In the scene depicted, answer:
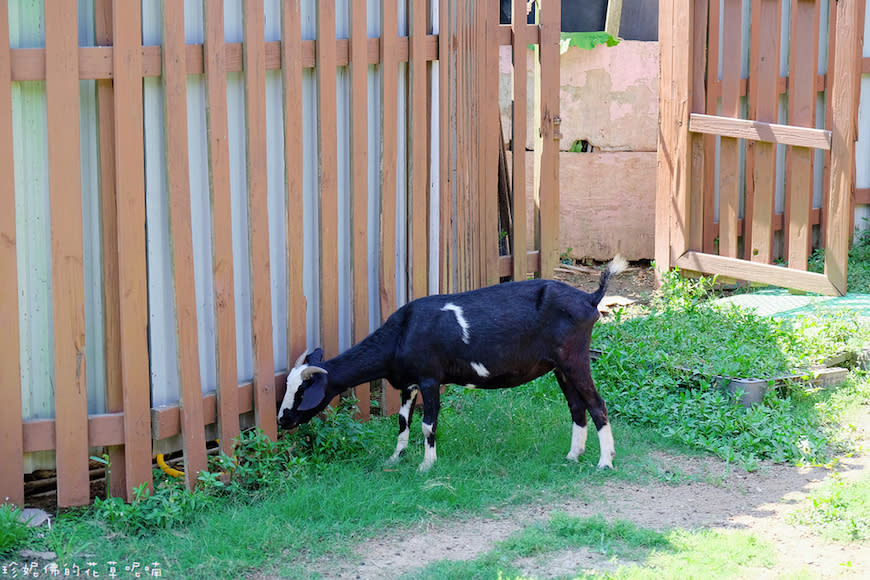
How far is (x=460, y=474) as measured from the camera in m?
5.91

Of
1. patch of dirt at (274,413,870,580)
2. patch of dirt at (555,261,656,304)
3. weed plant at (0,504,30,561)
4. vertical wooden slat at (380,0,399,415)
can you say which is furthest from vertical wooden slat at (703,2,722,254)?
weed plant at (0,504,30,561)

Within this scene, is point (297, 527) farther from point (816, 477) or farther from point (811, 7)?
point (811, 7)

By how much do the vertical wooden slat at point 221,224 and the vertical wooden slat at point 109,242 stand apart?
0.50m

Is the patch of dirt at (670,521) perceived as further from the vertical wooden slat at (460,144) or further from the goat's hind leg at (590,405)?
the vertical wooden slat at (460,144)

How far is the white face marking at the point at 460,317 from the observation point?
5980mm

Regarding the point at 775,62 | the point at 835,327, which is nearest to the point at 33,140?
the point at 835,327

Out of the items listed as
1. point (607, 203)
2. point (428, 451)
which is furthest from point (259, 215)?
point (607, 203)

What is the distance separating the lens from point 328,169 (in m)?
6.21

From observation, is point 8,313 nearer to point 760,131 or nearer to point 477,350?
point 477,350

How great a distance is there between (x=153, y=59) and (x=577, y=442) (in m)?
3.09

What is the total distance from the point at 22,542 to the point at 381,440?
83.6 inches

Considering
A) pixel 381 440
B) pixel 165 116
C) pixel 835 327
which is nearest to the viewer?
pixel 165 116

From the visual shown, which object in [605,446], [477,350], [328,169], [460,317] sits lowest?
[605,446]

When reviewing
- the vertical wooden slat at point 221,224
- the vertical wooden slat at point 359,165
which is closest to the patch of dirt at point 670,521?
the vertical wooden slat at point 221,224
